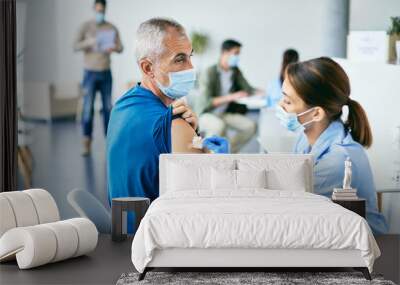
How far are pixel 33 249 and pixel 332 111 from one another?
12.1ft

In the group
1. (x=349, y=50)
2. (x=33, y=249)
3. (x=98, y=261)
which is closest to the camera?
(x=33, y=249)

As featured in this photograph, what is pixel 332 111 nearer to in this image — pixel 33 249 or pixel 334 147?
pixel 334 147

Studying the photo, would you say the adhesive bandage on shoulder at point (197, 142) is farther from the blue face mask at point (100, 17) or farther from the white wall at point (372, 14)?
the white wall at point (372, 14)

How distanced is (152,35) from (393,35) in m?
2.56

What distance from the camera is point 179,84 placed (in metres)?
8.27

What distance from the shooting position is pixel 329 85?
8234mm

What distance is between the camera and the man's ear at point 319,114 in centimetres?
824

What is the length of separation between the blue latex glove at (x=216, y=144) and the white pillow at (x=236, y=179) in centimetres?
93

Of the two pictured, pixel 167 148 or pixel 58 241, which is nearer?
pixel 58 241

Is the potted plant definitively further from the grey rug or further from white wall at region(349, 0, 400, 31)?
the grey rug

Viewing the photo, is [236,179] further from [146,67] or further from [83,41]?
[83,41]

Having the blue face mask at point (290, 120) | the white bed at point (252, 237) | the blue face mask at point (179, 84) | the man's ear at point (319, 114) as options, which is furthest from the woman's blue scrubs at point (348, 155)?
the white bed at point (252, 237)

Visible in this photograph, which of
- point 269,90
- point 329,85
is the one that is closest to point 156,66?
point 269,90

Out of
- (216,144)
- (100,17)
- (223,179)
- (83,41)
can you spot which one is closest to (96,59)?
(83,41)
